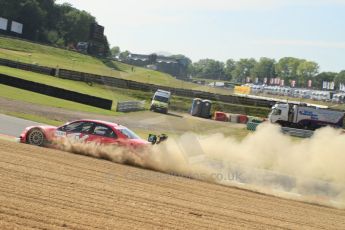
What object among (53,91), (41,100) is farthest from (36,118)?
(53,91)

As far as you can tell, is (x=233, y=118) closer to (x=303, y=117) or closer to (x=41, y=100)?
(x=303, y=117)

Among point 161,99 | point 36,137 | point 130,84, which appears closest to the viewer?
point 36,137

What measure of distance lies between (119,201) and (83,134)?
6620mm

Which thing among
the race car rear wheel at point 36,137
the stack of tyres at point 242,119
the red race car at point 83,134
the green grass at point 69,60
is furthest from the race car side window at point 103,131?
the green grass at point 69,60

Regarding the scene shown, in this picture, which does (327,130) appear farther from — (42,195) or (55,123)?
(55,123)

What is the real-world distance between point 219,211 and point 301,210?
9.05ft

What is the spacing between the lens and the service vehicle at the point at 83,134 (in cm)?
1488

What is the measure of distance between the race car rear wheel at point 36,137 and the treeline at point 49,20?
9623cm

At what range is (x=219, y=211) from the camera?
30.7 feet

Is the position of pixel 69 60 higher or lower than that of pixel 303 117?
higher

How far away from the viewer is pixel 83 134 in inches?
591

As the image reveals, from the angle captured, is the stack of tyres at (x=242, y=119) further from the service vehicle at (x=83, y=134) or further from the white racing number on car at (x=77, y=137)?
the white racing number on car at (x=77, y=137)

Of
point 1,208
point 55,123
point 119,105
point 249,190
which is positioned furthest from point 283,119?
point 1,208

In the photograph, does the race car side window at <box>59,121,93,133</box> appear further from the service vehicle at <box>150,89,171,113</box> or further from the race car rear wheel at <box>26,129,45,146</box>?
the service vehicle at <box>150,89,171,113</box>
